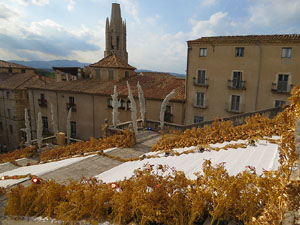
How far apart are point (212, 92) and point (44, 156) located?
722 inches

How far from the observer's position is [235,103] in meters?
23.3

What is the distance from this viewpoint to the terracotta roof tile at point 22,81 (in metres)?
35.4

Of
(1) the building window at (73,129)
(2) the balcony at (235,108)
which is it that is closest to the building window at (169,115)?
(2) the balcony at (235,108)

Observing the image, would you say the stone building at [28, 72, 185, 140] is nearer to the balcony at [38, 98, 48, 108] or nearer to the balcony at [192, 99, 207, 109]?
the balcony at [38, 98, 48, 108]

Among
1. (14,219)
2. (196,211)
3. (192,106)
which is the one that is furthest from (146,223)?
(192,106)

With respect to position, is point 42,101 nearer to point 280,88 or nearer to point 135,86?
point 135,86

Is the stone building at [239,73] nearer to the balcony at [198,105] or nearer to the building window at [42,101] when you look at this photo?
the balcony at [198,105]

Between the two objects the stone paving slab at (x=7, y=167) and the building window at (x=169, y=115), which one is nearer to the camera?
the stone paving slab at (x=7, y=167)

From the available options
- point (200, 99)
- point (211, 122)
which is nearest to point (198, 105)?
point (200, 99)

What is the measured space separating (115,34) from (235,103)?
53.3 m

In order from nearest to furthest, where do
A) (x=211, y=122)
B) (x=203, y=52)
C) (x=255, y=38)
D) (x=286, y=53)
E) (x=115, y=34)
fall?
1. (x=211, y=122)
2. (x=286, y=53)
3. (x=255, y=38)
4. (x=203, y=52)
5. (x=115, y=34)

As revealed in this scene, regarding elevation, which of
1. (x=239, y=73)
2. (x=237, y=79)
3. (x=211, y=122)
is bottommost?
(x=211, y=122)

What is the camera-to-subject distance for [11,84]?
121 feet

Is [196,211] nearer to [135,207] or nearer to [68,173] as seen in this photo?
[135,207]
